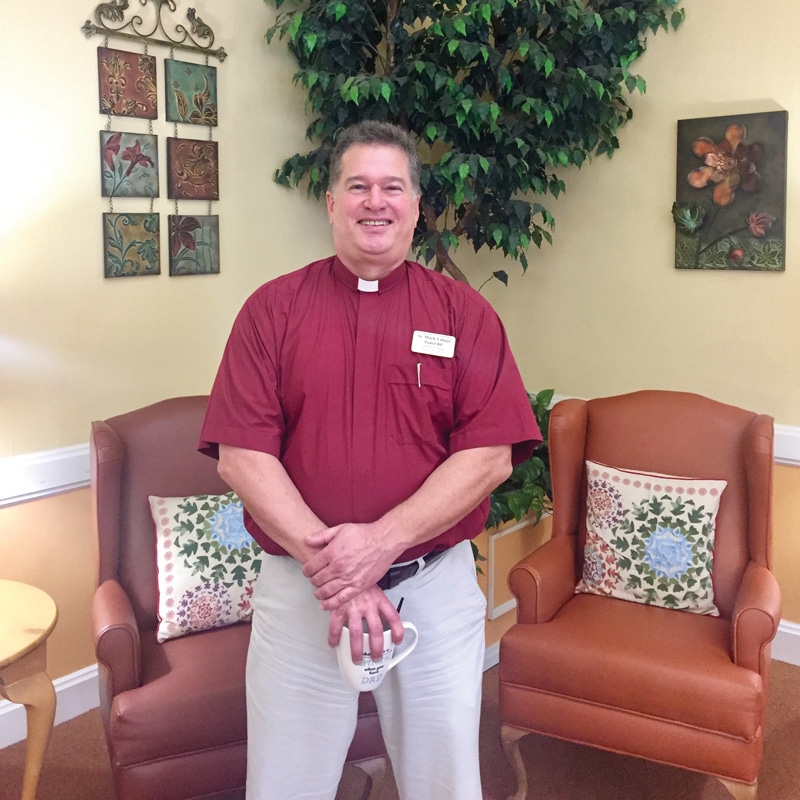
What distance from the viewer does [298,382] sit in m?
1.55

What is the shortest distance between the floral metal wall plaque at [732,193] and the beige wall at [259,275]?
0.15ft

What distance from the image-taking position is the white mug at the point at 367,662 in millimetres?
1467

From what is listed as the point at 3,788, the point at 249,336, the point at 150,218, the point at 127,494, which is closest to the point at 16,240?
the point at 150,218

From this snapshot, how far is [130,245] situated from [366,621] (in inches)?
61.1

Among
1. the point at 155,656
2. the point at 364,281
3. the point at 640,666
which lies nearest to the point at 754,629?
the point at 640,666

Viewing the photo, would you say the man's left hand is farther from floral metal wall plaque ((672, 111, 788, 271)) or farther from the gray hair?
floral metal wall plaque ((672, 111, 788, 271))

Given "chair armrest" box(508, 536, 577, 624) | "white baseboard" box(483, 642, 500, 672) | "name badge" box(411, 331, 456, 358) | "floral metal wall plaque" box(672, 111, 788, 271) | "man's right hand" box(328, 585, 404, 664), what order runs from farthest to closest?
"white baseboard" box(483, 642, 500, 672), "floral metal wall plaque" box(672, 111, 788, 271), "chair armrest" box(508, 536, 577, 624), "name badge" box(411, 331, 456, 358), "man's right hand" box(328, 585, 404, 664)

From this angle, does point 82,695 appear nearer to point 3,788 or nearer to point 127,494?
point 3,788

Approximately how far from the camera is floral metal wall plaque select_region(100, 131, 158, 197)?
247 cm

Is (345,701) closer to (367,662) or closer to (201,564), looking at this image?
(367,662)

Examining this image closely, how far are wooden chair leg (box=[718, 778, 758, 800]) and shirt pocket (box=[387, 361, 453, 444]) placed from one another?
1.19 meters

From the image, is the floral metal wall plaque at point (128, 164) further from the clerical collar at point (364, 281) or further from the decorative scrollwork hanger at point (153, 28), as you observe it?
the clerical collar at point (364, 281)

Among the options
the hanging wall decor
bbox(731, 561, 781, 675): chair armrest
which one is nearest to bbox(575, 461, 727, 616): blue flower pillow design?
bbox(731, 561, 781, 675): chair armrest

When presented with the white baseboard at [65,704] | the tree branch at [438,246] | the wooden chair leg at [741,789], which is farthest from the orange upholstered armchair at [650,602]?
the white baseboard at [65,704]
